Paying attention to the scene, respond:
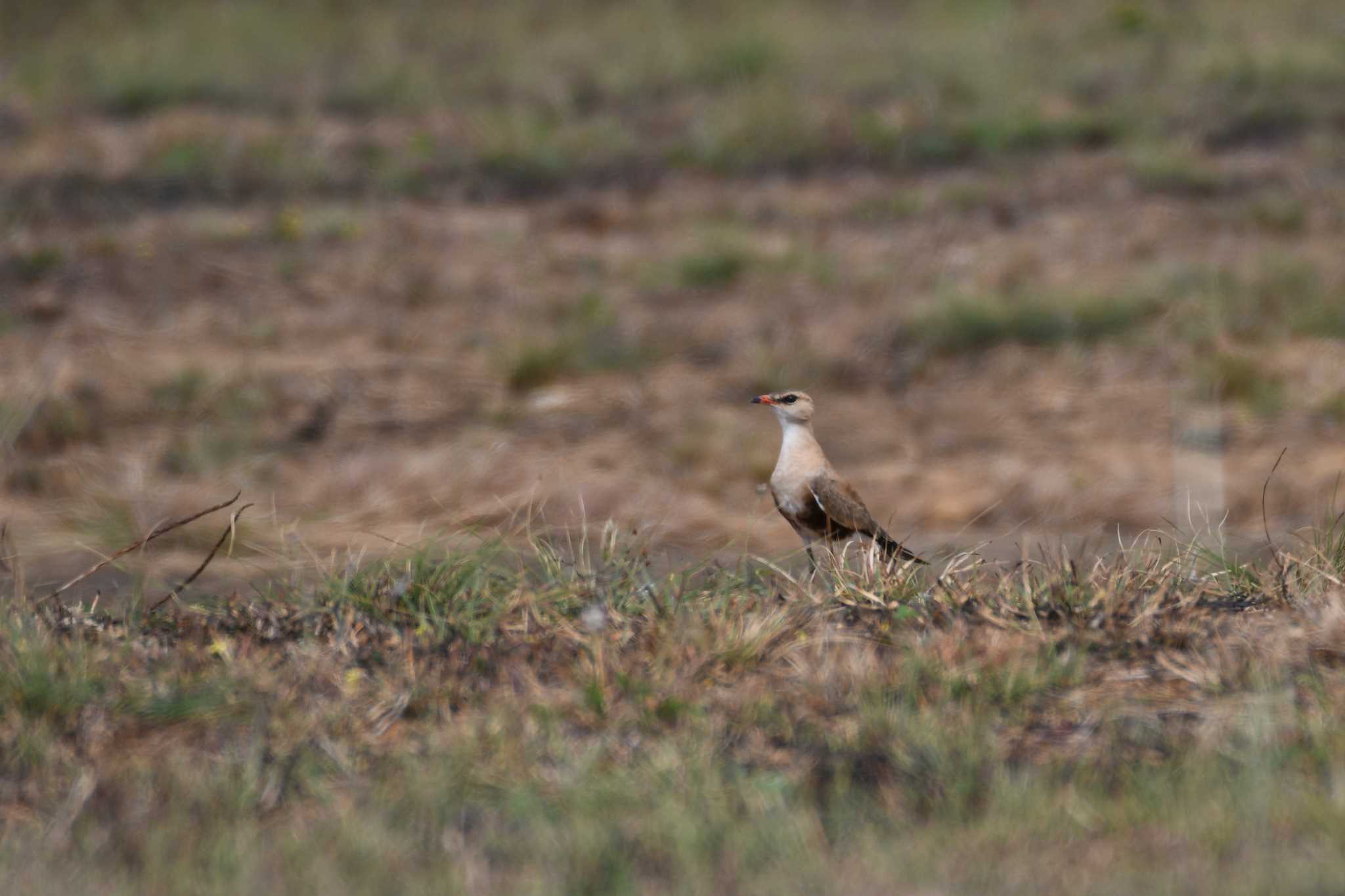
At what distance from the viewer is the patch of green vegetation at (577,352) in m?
13.5

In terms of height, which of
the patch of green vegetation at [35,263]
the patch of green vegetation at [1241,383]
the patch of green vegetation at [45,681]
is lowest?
the patch of green vegetation at [1241,383]

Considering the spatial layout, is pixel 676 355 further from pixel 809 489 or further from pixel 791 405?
pixel 809 489

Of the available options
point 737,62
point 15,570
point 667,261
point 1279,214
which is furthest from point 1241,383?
point 15,570

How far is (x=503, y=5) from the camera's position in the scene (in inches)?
844

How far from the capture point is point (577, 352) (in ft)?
45.2

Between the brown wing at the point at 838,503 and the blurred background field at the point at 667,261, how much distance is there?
218 centimetres

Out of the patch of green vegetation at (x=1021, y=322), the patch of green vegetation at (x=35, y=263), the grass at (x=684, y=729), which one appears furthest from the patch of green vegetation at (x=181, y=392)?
the grass at (x=684, y=729)

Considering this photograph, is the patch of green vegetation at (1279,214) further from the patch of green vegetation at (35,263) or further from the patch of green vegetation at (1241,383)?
the patch of green vegetation at (35,263)

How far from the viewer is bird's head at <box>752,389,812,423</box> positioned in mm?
6410

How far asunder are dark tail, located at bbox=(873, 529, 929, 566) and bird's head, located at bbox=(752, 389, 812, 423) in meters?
0.57

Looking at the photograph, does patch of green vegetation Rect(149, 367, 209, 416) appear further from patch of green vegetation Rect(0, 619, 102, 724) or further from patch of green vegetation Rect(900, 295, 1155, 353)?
patch of green vegetation Rect(0, 619, 102, 724)

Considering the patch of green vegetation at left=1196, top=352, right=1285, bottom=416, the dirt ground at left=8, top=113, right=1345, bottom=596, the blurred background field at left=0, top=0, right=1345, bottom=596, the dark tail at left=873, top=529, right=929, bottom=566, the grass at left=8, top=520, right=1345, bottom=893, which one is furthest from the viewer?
the patch of green vegetation at left=1196, top=352, right=1285, bottom=416

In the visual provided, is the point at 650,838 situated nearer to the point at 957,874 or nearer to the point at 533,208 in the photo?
the point at 957,874

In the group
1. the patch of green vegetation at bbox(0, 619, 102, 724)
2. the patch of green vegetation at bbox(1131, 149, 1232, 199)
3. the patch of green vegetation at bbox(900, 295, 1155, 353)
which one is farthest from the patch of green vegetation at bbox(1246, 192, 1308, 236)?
the patch of green vegetation at bbox(0, 619, 102, 724)
